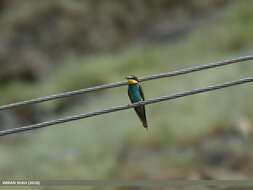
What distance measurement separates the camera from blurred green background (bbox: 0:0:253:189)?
8.38 m

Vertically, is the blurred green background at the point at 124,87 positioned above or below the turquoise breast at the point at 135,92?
below

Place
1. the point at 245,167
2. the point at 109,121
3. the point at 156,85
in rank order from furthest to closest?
1. the point at 156,85
2. the point at 109,121
3. the point at 245,167

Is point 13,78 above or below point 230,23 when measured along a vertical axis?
below

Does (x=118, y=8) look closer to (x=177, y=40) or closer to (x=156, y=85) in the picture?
(x=177, y=40)

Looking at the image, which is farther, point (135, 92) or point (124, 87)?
point (124, 87)

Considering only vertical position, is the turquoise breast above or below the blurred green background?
above

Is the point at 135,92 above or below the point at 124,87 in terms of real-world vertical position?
above

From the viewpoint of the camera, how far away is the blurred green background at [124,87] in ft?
27.5

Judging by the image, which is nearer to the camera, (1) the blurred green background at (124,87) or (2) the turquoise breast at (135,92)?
(2) the turquoise breast at (135,92)

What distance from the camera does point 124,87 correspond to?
11.4m

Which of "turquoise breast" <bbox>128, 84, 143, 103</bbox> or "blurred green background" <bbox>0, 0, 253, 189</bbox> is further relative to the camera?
"blurred green background" <bbox>0, 0, 253, 189</bbox>

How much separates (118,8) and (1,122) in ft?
13.8

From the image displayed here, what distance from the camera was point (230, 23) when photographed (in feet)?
42.2

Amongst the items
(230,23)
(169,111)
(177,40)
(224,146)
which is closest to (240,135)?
(224,146)
